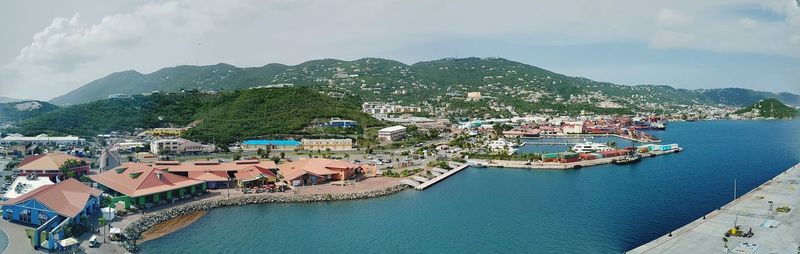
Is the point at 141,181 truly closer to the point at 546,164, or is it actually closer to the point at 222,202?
the point at 222,202

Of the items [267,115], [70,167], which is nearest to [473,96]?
[267,115]

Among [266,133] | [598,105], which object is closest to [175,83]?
[266,133]

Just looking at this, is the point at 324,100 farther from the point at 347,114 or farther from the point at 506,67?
the point at 506,67

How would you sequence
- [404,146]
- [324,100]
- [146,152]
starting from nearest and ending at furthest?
[146,152] < [404,146] < [324,100]

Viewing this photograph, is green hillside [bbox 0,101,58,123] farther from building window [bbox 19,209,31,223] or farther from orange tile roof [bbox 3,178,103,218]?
building window [bbox 19,209,31,223]

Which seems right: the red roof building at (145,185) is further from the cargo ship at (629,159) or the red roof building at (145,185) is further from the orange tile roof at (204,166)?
the cargo ship at (629,159)

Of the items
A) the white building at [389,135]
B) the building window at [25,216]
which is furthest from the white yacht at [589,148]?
the building window at [25,216]

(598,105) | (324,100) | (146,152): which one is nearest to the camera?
(146,152)
